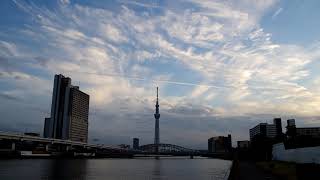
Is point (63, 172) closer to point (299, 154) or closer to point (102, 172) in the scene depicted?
point (102, 172)

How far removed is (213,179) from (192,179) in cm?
385

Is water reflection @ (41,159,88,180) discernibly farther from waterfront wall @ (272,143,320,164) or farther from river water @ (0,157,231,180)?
waterfront wall @ (272,143,320,164)

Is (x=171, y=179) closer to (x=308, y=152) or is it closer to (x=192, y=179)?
(x=192, y=179)

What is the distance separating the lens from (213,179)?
64.2 meters

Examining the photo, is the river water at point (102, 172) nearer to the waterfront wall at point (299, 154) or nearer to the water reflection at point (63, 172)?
the water reflection at point (63, 172)

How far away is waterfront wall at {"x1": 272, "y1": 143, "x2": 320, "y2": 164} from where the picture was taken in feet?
204

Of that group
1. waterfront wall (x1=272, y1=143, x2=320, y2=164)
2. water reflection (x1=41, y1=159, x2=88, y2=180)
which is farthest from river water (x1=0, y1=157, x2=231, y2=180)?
waterfront wall (x1=272, y1=143, x2=320, y2=164)

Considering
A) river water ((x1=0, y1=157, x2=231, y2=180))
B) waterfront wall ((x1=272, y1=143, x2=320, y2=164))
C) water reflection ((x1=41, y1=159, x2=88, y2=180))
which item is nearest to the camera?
waterfront wall ((x1=272, y1=143, x2=320, y2=164))

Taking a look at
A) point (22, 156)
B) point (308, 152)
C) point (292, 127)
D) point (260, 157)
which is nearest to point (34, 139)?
point (22, 156)

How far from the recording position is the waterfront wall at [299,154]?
204 feet

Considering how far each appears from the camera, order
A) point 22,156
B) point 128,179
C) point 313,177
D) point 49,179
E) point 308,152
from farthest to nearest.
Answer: point 22,156, point 308,152, point 128,179, point 49,179, point 313,177

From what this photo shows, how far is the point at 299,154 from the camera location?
73.7m

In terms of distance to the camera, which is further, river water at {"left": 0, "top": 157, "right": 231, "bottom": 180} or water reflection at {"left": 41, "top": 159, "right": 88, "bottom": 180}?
river water at {"left": 0, "top": 157, "right": 231, "bottom": 180}

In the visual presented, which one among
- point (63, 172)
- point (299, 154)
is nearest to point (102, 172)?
point (63, 172)
